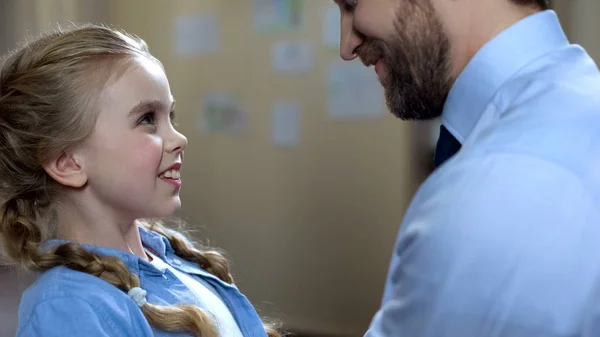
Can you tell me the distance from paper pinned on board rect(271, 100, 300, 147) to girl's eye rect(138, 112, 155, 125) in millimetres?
2711

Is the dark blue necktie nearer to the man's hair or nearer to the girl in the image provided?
the man's hair

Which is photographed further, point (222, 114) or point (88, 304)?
point (222, 114)

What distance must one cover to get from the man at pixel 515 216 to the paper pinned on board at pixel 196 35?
342 centimetres

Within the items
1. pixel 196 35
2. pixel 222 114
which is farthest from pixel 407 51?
pixel 196 35

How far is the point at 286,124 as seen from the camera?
4055 mm

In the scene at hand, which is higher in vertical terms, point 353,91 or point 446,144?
point 446,144

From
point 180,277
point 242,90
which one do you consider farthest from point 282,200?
point 180,277

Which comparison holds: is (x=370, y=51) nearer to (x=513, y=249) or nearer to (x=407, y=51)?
(x=407, y=51)

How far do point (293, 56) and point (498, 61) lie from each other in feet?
10.0

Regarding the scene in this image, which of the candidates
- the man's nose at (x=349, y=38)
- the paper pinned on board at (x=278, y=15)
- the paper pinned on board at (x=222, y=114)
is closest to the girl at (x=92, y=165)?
the man's nose at (x=349, y=38)

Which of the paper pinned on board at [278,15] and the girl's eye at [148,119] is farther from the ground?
the girl's eye at [148,119]

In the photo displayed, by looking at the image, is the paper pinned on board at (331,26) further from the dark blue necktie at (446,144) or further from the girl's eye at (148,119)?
the dark blue necktie at (446,144)

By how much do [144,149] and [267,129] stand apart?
2862 mm

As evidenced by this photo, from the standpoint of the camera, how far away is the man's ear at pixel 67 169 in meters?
1.29
